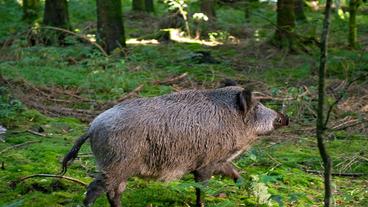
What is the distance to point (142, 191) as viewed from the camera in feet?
20.8

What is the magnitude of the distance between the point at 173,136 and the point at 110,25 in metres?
10.2

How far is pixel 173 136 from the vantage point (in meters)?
5.57

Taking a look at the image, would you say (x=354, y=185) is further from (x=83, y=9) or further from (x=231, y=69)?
(x=83, y=9)

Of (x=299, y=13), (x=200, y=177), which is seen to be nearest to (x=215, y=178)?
(x=200, y=177)

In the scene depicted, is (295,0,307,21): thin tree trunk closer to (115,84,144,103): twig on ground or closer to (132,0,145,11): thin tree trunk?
(132,0,145,11): thin tree trunk

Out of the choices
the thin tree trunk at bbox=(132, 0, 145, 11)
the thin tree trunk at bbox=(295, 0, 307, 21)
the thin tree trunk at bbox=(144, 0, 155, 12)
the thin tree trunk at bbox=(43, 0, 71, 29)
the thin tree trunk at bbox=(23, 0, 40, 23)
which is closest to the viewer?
the thin tree trunk at bbox=(43, 0, 71, 29)

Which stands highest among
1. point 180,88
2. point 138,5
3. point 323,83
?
point 323,83

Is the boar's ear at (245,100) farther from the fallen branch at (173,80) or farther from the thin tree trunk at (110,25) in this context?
the thin tree trunk at (110,25)

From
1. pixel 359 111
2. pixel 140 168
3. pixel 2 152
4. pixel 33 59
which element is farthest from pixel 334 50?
pixel 140 168

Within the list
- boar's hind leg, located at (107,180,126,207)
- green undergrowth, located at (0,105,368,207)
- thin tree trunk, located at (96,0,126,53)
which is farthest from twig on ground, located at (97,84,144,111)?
boar's hind leg, located at (107,180,126,207)

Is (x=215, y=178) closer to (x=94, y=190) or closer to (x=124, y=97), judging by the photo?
(x=94, y=190)

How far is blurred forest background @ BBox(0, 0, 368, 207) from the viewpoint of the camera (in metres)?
6.22

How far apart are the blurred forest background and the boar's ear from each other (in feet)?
1.84

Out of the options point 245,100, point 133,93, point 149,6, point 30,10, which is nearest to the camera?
point 245,100
